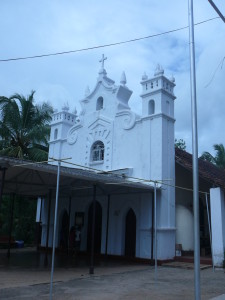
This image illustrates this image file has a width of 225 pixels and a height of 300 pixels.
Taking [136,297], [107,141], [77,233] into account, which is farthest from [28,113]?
[136,297]

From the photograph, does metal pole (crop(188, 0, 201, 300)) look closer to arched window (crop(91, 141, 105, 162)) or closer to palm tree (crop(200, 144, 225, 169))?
arched window (crop(91, 141, 105, 162))

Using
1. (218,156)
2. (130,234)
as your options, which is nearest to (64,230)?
(130,234)

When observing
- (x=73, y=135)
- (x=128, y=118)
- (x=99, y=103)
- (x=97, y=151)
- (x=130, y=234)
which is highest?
(x=99, y=103)

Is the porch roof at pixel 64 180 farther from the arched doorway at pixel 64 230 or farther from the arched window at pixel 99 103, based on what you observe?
the arched window at pixel 99 103

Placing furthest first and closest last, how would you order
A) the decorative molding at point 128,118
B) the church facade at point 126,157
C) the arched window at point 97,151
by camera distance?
the arched window at point 97,151
the decorative molding at point 128,118
the church facade at point 126,157

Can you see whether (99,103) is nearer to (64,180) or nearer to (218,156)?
(64,180)

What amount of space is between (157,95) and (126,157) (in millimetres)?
3473

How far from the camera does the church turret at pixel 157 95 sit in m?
16.6

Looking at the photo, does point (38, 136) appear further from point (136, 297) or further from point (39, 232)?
point (136, 297)

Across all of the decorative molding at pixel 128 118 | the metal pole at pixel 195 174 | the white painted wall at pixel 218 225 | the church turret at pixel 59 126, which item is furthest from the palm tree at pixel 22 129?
the metal pole at pixel 195 174

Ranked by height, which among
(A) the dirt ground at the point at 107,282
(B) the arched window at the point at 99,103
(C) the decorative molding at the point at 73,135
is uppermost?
(B) the arched window at the point at 99,103

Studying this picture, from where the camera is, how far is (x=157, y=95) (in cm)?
1675

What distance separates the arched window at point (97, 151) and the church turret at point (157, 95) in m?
3.51

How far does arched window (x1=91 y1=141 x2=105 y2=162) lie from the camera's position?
19083 millimetres
